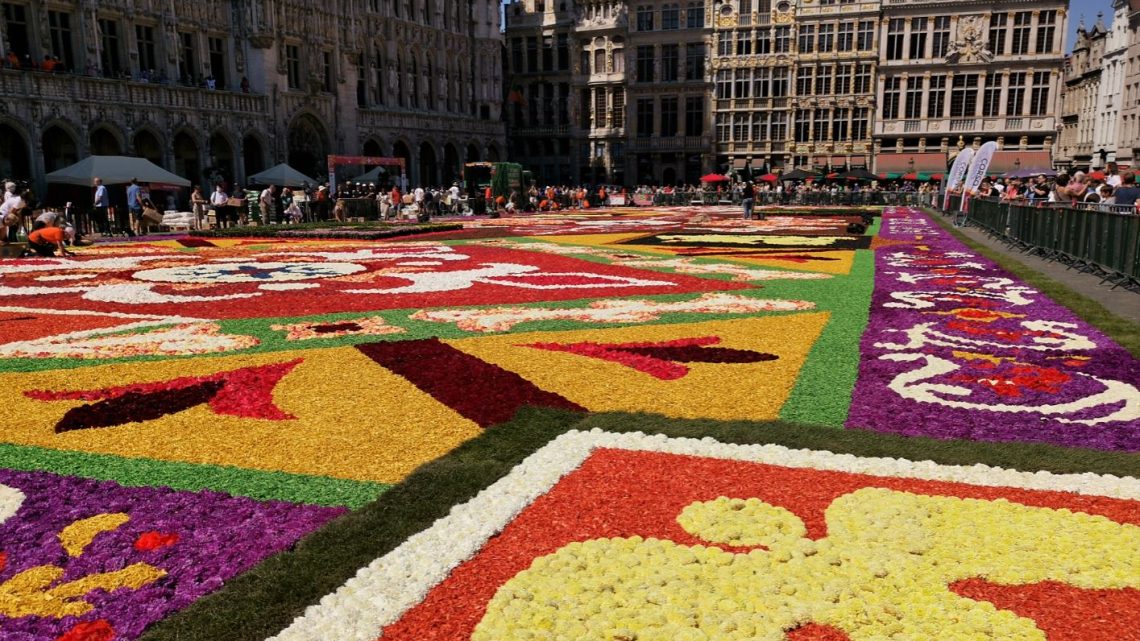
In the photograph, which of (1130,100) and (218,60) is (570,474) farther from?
(1130,100)

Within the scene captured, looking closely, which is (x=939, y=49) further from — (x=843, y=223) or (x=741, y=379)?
(x=741, y=379)

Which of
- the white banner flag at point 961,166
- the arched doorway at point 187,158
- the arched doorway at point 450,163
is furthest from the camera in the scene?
the arched doorway at point 450,163

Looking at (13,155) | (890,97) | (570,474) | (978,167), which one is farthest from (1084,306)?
(890,97)

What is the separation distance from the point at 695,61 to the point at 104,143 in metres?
39.6

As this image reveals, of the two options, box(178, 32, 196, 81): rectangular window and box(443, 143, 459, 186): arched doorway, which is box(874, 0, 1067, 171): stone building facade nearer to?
box(443, 143, 459, 186): arched doorway

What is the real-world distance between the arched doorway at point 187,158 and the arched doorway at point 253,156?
8.49 ft

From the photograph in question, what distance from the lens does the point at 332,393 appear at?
495cm

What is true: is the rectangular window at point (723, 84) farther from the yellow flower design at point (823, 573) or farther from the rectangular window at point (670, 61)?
the yellow flower design at point (823, 573)

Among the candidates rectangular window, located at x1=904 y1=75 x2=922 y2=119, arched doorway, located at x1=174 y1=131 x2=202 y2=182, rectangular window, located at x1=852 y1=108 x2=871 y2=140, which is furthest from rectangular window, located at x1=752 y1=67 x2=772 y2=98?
arched doorway, located at x1=174 y1=131 x2=202 y2=182

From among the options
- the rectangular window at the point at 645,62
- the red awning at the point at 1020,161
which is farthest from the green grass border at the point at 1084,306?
the rectangular window at the point at 645,62

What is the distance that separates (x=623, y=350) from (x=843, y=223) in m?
18.9

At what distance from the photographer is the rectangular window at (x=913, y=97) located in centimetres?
5375

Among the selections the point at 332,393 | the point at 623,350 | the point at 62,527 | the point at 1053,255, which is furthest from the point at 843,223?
the point at 62,527

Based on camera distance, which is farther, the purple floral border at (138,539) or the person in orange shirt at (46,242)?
the person in orange shirt at (46,242)
